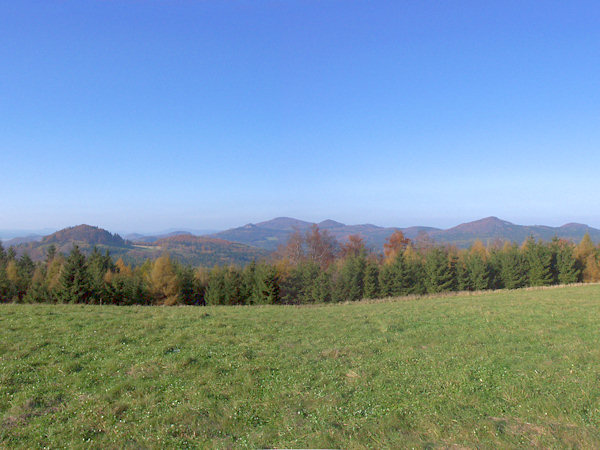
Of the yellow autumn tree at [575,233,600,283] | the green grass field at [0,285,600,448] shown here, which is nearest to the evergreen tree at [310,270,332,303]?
the green grass field at [0,285,600,448]

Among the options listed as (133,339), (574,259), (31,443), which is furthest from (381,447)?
(574,259)

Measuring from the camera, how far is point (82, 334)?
1318cm

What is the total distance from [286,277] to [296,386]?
45642 mm

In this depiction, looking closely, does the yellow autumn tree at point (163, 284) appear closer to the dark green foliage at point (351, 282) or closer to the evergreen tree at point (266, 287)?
the evergreen tree at point (266, 287)

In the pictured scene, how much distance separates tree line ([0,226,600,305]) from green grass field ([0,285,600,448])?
31.0 metres

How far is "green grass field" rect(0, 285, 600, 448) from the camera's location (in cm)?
612

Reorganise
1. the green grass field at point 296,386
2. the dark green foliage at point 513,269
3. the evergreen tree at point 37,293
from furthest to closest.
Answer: the dark green foliage at point 513,269 < the evergreen tree at point 37,293 < the green grass field at point 296,386

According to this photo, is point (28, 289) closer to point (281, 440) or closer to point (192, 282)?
point (192, 282)

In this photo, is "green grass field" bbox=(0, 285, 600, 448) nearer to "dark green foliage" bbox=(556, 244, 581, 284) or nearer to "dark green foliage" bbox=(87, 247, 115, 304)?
"dark green foliage" bbox=(87, 247, 115, 304)

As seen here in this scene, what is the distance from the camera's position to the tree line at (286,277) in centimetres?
4331

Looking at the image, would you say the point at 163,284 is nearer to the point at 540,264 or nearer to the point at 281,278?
the point at 281,278

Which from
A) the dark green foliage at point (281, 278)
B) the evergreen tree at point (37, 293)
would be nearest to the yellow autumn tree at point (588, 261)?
the dark green foliage at point (281, 278)

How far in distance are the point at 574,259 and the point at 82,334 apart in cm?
7332

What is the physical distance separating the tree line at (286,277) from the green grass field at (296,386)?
102 ft
